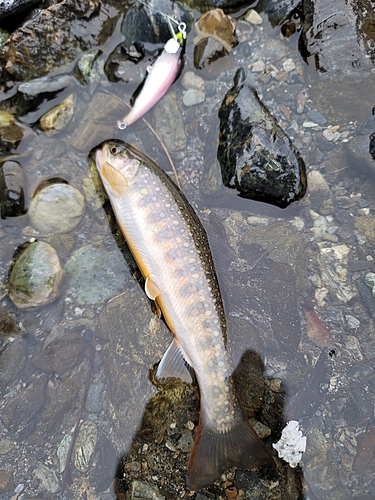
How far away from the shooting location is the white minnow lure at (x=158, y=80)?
12.7 feet

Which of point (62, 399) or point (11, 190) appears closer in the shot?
point (62, 399)

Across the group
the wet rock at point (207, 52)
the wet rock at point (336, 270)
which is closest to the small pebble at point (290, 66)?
the wet rock at point (207, 52)

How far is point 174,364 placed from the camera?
11.0 feet

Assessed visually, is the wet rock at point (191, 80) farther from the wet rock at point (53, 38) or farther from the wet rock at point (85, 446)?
the wet rock at point (85, 446)

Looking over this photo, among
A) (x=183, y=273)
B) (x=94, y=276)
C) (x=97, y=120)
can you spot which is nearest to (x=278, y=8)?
(x=97, y=120)

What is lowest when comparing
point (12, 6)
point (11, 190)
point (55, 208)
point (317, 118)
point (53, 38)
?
point (317, 118)

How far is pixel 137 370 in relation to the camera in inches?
137

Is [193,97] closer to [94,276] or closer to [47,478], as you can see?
[94,276]

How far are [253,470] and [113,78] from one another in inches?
159

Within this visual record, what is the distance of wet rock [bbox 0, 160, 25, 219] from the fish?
799 mm

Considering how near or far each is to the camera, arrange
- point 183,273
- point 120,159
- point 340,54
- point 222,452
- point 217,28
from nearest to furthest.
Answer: point 222,452, point 183,273, point 120,159, point 340,54, point 217,28

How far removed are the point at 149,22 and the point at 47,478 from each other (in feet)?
14.8

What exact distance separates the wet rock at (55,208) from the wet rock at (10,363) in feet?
3.84

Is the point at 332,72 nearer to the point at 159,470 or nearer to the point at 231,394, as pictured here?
the point at 231,394
